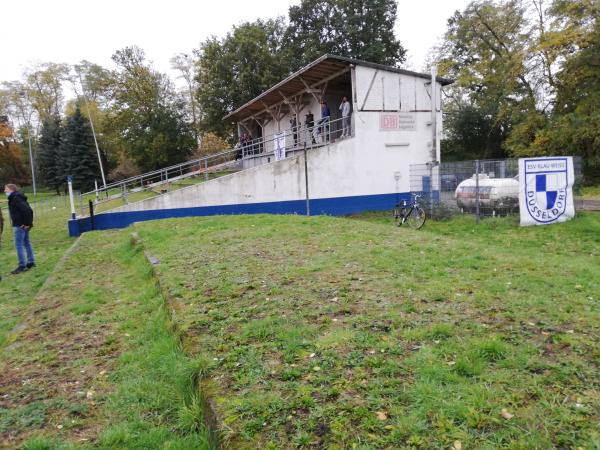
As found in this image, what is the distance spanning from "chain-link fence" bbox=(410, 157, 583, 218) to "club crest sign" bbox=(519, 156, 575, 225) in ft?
2.49

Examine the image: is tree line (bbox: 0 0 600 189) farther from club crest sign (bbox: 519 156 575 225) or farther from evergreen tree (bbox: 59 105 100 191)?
club crest sign (bbox: 519 156 575 225)

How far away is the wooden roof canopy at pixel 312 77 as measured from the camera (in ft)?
58.5

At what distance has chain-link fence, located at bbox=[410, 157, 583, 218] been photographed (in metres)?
12.9

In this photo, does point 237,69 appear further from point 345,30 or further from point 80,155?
point 80,155

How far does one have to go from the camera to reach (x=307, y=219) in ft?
38.4

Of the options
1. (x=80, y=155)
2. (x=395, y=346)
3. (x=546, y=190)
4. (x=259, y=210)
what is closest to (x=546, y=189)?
(x=546, y=190)

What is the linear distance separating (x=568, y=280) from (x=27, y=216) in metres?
9.98

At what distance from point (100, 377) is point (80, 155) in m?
45.2

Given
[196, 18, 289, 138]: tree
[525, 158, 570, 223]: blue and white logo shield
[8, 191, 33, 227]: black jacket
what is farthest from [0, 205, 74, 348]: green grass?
[196, 18, 289, 138]: tree

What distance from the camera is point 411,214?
13.9 metres

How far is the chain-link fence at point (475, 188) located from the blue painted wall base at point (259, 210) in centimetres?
321

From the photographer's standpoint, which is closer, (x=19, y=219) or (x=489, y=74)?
(x=19, y=219)

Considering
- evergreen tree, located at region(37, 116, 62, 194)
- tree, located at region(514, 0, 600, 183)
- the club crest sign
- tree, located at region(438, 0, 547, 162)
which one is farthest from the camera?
evergreen tree, located at region(37, 116, 62, 194)

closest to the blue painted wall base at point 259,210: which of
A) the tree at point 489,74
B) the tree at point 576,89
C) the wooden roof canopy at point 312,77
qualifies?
the wooden roof canopy at point 312,77
